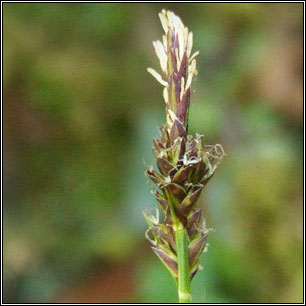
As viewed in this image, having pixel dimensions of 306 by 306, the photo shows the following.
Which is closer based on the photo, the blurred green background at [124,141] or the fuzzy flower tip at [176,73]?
the fuzzy flower tip at [176,73]

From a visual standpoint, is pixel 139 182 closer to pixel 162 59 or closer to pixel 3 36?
pixel 3 36

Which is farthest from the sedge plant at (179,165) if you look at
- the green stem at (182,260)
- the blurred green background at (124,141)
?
the blurred green background at (124,141)

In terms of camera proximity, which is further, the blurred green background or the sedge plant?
the blurred green background

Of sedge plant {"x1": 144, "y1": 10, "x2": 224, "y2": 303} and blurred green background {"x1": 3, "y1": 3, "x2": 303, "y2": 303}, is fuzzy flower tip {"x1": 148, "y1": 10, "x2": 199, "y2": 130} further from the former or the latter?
blurred green background {"x1": 3, "y1": 3, "x2": 303, "y2": 303}

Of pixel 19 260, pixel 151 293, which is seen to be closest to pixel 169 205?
pixel 151 293

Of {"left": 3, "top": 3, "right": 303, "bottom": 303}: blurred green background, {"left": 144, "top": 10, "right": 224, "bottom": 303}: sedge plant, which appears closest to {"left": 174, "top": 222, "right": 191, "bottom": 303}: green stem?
{"left": 144, "top": 10, "right": 224, "bottom": 303}: sedge plant

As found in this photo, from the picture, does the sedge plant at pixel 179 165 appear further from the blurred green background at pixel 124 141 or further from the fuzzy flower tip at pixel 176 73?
the blurred green background at pixel 124 141
